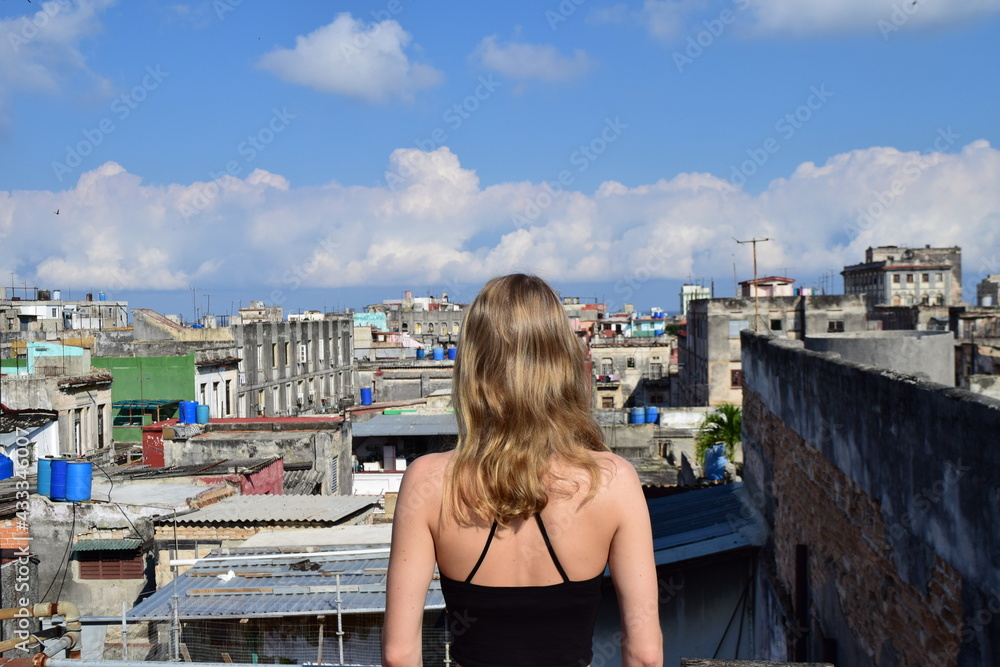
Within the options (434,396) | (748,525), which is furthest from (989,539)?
(434,396)

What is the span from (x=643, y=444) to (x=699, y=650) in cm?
1741

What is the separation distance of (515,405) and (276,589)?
788cm

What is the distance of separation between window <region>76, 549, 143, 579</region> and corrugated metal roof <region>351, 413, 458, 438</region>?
11820 millimetres

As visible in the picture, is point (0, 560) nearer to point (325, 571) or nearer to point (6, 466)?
point (6, 466)

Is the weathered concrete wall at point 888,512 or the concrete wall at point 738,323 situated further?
the concrete wall at point 738,323

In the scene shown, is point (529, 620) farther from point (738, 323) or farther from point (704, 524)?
point (738, 323)

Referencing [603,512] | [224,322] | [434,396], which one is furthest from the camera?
[224,322]

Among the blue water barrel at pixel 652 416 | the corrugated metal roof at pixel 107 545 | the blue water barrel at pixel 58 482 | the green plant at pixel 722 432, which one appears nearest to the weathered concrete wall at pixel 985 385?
the green plant at pixel 722 432

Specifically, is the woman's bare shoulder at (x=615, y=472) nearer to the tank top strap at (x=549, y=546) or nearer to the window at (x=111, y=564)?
the tank top strap at (x=549, y=546)

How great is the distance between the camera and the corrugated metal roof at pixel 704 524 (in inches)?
421

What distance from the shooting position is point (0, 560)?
49.4 ft

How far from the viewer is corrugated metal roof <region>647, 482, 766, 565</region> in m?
10.7

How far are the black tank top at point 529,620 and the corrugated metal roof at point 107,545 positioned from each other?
14.0m

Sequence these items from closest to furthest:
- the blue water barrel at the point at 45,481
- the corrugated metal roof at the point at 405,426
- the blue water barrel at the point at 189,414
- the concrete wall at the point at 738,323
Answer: the blue water barrel at the point at 45,481 < the blue water barrel at the point at 189,414 < the corrugated metal roof at the point at 405,426 < the concrete wall at the point at 738,323
